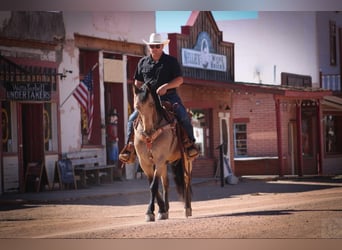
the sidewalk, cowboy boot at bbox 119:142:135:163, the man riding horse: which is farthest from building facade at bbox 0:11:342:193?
cowboy boot at bbox 119:142:135:163

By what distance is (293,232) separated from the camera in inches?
374

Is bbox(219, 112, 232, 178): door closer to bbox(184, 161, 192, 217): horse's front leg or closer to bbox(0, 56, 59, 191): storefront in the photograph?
bbox(184, 161, 192, 217): horse's front leg

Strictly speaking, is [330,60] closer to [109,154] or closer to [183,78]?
[183,78]

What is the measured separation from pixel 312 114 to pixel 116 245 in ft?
10.4

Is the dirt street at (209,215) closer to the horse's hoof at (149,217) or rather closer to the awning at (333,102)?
the horse's hoof at (149,217)

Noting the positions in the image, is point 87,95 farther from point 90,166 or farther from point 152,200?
point 152,200

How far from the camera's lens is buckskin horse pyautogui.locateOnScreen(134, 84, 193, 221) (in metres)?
9.45

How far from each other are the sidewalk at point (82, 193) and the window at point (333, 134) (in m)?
1.55

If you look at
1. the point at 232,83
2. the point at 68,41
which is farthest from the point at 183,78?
the point at 68,41

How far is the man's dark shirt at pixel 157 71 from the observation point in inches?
383

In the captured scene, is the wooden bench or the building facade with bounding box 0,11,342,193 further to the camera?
the wooden bench

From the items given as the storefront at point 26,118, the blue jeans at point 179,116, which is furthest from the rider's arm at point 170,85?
the storefront at point 26,118

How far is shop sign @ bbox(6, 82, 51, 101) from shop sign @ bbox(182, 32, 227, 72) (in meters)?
1.83

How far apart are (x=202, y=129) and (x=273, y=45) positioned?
149 cm
